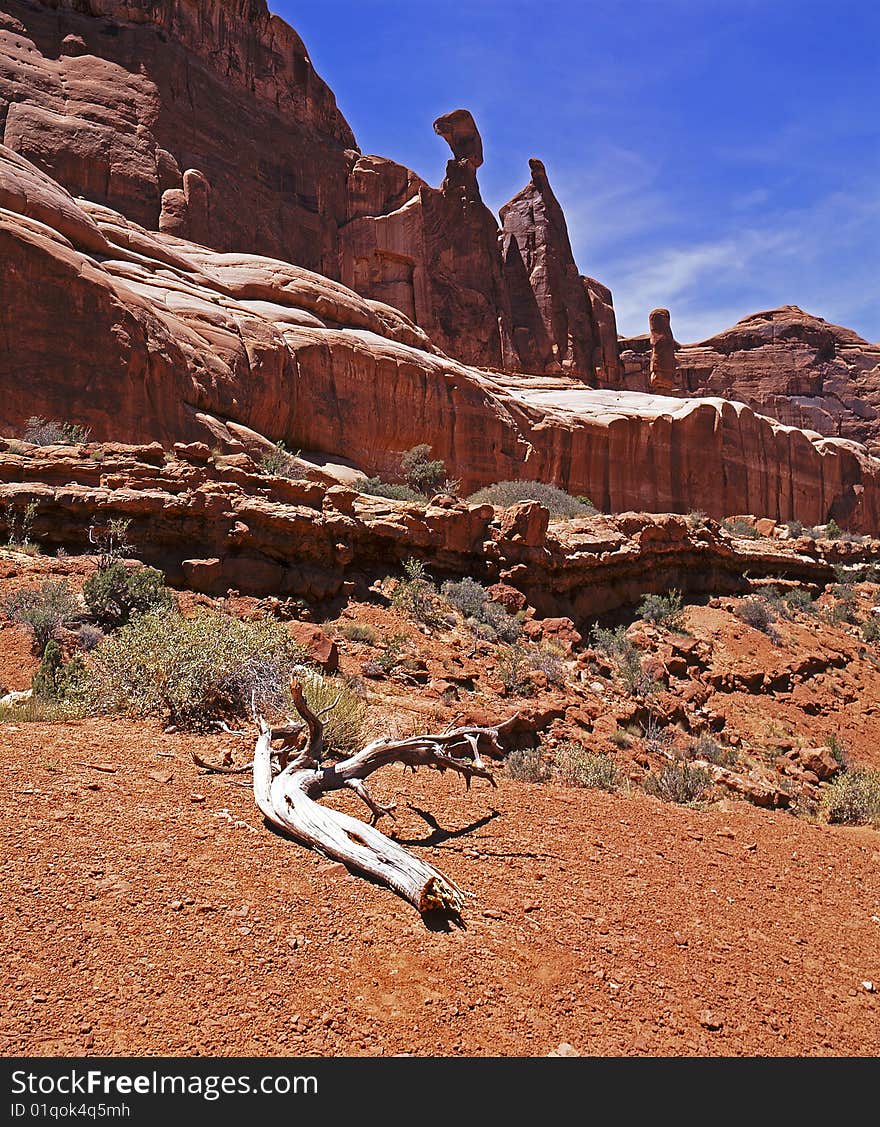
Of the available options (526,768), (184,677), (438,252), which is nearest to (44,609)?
(184,677)

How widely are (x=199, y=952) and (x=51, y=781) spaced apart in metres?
2.00

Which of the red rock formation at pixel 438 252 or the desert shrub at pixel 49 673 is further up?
the red rock formation at pixel 438 252

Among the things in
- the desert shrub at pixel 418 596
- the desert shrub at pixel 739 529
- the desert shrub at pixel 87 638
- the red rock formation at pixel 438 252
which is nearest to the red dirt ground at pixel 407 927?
the desert shrub at pixel 87 638

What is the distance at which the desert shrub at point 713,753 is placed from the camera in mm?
10055

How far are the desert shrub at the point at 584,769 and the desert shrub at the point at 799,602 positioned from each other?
1405 centimetres

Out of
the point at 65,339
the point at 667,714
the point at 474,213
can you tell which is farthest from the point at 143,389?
the point at 474,213

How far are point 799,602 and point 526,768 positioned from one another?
16343mm

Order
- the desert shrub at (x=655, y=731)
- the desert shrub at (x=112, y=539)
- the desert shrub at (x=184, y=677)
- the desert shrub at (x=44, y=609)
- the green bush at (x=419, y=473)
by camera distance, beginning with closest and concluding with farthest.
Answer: the desert shrub at (x=184, y=677) < the desert shrub at (x=44, y=609) < the desert shrub at (x=655, y=731) < the desert shrub at (x=112, y=539) < the green bush at (x=419, y=473)

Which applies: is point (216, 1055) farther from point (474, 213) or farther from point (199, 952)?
point (474, 213)

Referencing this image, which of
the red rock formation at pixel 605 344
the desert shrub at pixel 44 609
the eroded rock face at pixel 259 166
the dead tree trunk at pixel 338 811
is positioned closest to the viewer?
the dead tree trunk at pixel 338 811

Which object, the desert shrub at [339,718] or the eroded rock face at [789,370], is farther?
the eroded rock face at [789,370]

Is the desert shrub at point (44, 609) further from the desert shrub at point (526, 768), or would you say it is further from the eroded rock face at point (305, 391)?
the eroded rock face at point (305, 391)

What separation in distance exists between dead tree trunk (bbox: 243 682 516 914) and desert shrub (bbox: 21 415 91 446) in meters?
10.6
